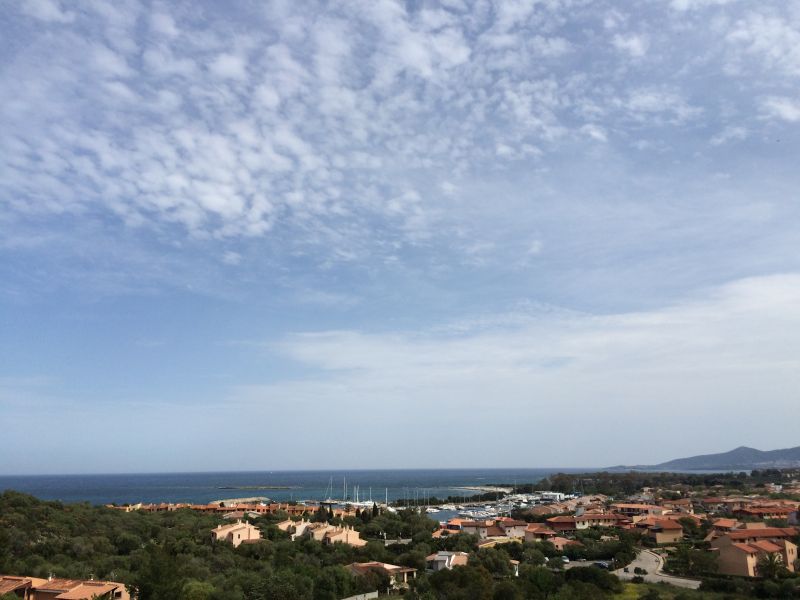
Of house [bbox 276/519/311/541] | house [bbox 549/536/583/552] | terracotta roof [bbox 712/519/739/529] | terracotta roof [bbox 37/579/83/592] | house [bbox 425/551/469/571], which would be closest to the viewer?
terracotta roof [bbox 37/579/83/592]

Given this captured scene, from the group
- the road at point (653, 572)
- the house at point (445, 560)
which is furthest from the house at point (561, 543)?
the house at point (445, 560)

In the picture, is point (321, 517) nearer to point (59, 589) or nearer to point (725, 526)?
point (725, 526)

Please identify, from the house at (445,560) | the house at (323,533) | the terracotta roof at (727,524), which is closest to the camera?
the house at (445,560)

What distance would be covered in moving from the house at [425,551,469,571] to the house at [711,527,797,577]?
15.0 m

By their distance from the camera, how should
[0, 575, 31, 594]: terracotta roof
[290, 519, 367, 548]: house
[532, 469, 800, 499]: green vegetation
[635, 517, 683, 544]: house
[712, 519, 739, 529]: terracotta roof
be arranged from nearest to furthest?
[0, 575, 31, 594]: terracotta roof → [290, 519, 367, 548]: house → [712, 519, 739, 529]: terracotta roof → [635, 517, 683, 544]: house → [532, 469, 800, 499]: green vegetation

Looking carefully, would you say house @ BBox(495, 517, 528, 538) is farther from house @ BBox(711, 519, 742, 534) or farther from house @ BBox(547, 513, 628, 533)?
house @ BBox(711, 519, 742, 534)

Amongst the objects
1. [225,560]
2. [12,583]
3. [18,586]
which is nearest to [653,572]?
[225,560]

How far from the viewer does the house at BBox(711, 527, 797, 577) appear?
35.2m

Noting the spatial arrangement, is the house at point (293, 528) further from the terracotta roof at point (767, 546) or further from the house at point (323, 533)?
the terracotta roof at point (767, 546)

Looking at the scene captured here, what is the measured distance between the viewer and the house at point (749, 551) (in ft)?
115

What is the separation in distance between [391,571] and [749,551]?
20379mm

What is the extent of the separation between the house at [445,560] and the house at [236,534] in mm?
11336

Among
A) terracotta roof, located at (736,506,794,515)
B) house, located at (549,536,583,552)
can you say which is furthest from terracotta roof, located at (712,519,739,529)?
house, located at (549,536,583,552)

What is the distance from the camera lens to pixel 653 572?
36906 millimetres
